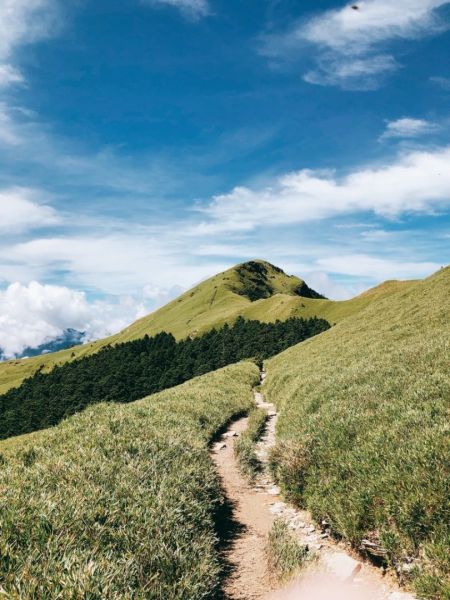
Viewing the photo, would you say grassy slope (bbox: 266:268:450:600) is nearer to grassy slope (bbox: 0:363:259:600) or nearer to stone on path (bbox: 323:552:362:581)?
stone on path (bbox: 323:552:362:581)

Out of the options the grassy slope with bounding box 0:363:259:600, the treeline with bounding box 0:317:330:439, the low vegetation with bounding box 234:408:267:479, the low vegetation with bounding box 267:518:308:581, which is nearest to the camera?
the grassy slope with bounding box 0:363:259:600

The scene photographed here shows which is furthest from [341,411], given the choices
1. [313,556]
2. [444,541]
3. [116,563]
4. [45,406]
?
[45,406]

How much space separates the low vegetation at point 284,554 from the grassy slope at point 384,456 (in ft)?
3.57

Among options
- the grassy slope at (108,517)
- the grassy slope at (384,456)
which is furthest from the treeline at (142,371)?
the grassy slope at (108,517)

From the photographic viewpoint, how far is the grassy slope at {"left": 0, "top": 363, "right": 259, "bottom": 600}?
5438 millimetres

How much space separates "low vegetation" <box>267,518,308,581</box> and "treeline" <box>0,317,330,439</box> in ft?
307

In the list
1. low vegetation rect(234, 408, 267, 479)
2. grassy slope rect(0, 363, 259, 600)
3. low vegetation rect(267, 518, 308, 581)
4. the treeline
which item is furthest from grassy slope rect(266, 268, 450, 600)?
the treeline

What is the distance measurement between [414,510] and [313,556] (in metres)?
2.41

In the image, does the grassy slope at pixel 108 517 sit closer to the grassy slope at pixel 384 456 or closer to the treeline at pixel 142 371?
the grassy slope at pixel 384 456

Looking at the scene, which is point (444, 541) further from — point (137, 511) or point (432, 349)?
point (432, 349)

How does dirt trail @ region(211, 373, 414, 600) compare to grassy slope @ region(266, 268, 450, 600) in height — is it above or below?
below

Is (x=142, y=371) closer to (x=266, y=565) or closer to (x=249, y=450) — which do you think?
(x=249, y=450)

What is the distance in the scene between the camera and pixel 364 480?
926cm

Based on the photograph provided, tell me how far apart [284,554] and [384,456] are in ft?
10.7
